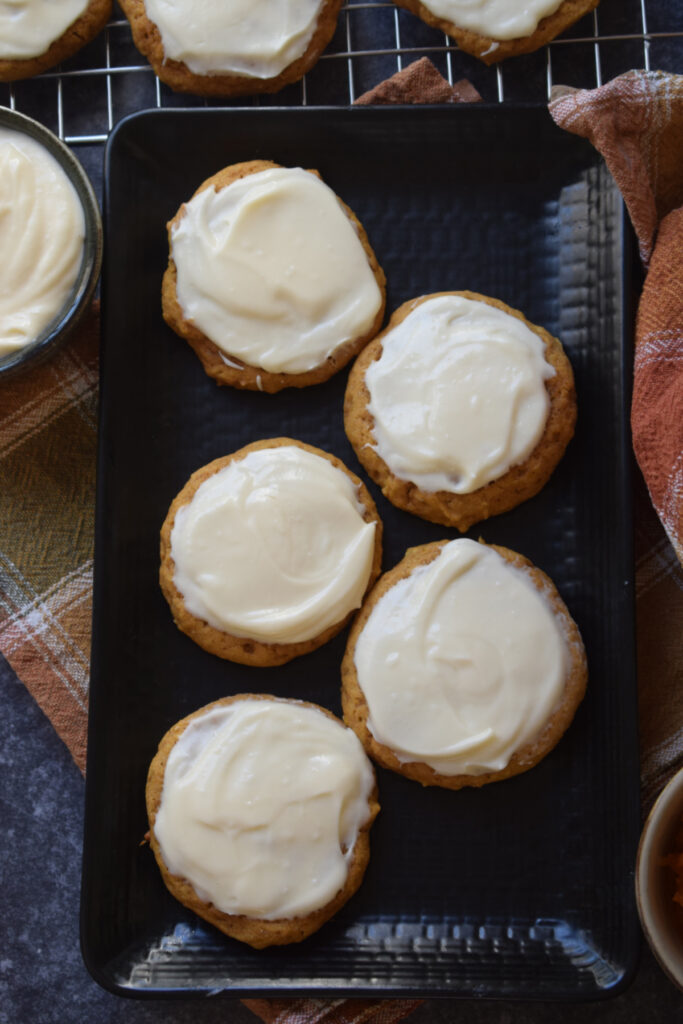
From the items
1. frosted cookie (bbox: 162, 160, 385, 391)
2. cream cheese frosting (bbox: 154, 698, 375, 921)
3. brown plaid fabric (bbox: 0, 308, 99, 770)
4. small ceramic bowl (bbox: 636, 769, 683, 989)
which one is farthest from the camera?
brown plaid fabric (bbox: 0, 308, 99, 770)

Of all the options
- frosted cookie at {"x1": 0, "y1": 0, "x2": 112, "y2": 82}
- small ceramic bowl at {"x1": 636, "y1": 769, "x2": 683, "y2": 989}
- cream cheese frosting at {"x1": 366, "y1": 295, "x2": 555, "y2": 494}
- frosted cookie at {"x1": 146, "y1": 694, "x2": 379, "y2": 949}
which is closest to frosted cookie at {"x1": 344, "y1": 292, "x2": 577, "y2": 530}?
cream cheese frosting at {"x1": 366, "y1": 295, "x2": 555, "y2": 494}

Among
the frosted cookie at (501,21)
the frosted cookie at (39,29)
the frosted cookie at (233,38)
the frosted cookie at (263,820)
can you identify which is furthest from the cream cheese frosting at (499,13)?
the frosted cookie at (263,820)

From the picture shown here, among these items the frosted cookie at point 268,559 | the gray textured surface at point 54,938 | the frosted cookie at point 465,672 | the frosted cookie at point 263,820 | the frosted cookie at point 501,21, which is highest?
the frosted cookie at point 501,21

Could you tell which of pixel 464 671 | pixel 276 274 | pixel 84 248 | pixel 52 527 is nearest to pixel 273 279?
pixel 276 274

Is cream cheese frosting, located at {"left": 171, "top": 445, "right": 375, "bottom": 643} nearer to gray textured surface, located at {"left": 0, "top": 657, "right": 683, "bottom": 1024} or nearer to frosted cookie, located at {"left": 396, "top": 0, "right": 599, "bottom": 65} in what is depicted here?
gray textured surface, located at {"left": 0, "top": 657, "right": 683, "bottom": 1024}

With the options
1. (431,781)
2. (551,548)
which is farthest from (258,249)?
(431,781)

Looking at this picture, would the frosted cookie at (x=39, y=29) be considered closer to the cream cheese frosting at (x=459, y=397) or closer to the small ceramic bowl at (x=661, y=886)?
the cream cheese frosting at (x=459, y=397)
